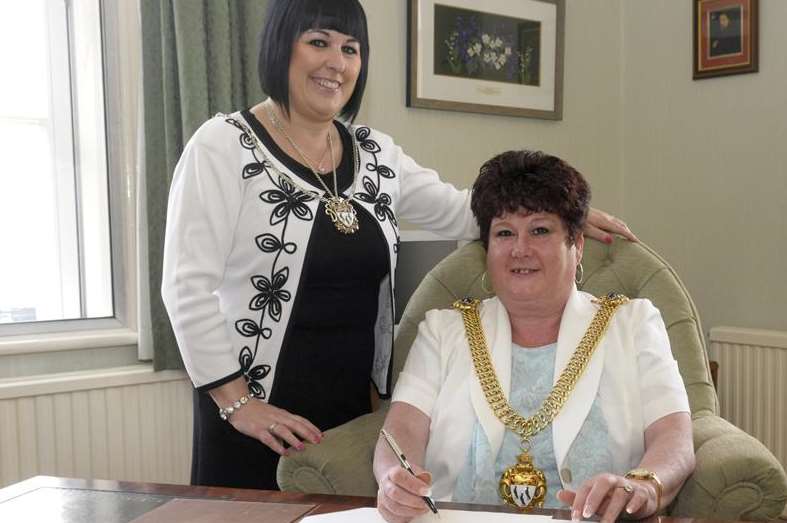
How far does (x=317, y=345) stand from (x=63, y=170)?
4.73ft

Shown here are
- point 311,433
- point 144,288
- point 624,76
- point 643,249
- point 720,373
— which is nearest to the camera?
point 311,433

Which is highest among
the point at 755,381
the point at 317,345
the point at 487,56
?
the point at 487,56

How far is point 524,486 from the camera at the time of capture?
4.77ft

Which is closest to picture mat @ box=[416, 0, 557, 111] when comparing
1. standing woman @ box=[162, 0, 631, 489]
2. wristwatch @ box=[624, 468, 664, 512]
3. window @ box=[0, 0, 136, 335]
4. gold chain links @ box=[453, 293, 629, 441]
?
window @ box=[0, 0, 136, 335]

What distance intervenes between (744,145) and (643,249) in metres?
1.54

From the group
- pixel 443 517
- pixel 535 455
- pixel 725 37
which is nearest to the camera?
pixel 443 517

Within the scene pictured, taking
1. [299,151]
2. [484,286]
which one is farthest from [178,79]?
[484,286]

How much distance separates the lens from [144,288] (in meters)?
2.56

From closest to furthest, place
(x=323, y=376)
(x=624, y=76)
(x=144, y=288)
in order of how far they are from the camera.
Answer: (x=323, y=376), (x=144, y=288), (x=624, y=76)

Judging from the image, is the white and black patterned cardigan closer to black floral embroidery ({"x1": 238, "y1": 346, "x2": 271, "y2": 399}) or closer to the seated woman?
black floral embroidery ({"x1": 238, "y1": 346, "x2": 271, "y2": 399})

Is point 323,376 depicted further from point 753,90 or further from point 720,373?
point 753,90

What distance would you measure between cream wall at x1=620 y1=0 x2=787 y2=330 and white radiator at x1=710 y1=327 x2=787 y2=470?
14 centimetres


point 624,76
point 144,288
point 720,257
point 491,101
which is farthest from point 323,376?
point 624,76

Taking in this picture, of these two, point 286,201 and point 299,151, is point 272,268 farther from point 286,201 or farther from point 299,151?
point 299,151
